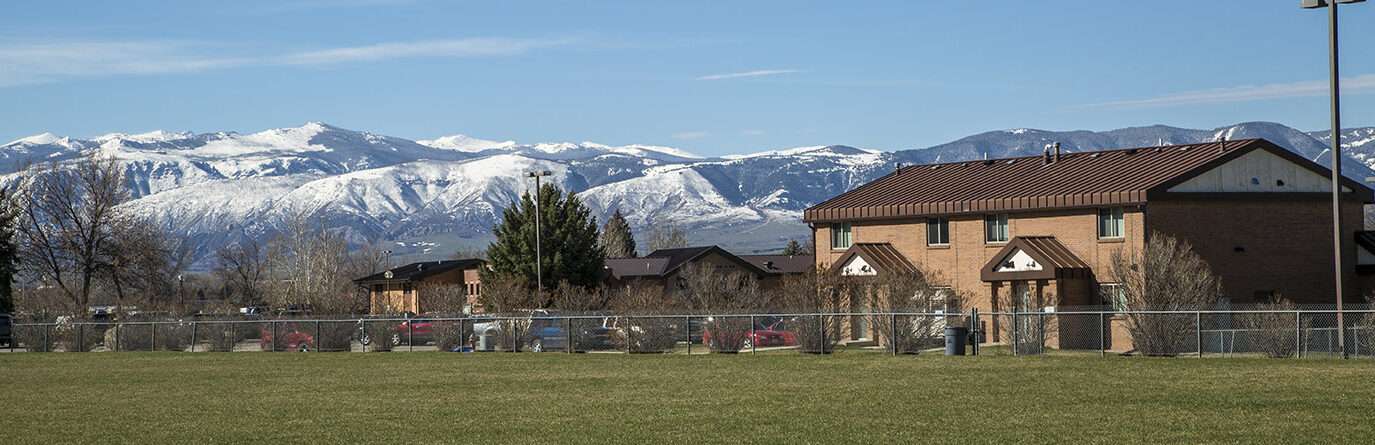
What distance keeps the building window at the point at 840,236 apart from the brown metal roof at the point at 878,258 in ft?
6.47

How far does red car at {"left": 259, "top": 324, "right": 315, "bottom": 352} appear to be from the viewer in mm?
58656

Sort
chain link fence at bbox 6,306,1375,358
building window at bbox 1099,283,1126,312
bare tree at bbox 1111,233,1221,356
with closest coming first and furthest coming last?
chain link fence at bbox 6,306,1375,358 < bare tree at bbox 1111,233,1221,356 < building window at bbox 1099,283,1126,312

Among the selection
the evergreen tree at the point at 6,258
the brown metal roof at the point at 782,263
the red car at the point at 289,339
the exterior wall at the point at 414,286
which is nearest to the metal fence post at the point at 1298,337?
the red car at the point at 289,339

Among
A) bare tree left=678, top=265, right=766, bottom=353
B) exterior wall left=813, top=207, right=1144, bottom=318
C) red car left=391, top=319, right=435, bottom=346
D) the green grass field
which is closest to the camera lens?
the green grass field

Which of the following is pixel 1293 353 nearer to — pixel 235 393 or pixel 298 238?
pixel 235 393

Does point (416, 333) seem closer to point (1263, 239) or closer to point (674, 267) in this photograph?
point (1263, 239)

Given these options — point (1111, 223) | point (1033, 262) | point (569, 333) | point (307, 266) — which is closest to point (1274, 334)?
point (1111, 223)

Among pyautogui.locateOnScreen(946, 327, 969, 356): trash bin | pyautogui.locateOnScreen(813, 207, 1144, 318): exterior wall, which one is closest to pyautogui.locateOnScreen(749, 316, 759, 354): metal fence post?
pyautogui.locateOnScreen(946, 327, 969, 356): trash bin

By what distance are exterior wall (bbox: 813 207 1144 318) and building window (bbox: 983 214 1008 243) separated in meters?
0.19

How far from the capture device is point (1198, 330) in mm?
39844

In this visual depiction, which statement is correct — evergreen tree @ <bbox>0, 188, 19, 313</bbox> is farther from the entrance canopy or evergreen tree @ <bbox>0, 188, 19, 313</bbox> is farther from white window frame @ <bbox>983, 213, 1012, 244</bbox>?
the entrance canopy

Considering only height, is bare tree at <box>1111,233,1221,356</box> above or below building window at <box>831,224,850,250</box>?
below

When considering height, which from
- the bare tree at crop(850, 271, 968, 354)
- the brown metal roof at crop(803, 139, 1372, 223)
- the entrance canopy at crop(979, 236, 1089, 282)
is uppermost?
the brown metal roof at crop(803, 139, 1372, 223)

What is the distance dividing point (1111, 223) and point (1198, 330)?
16.6 meters
